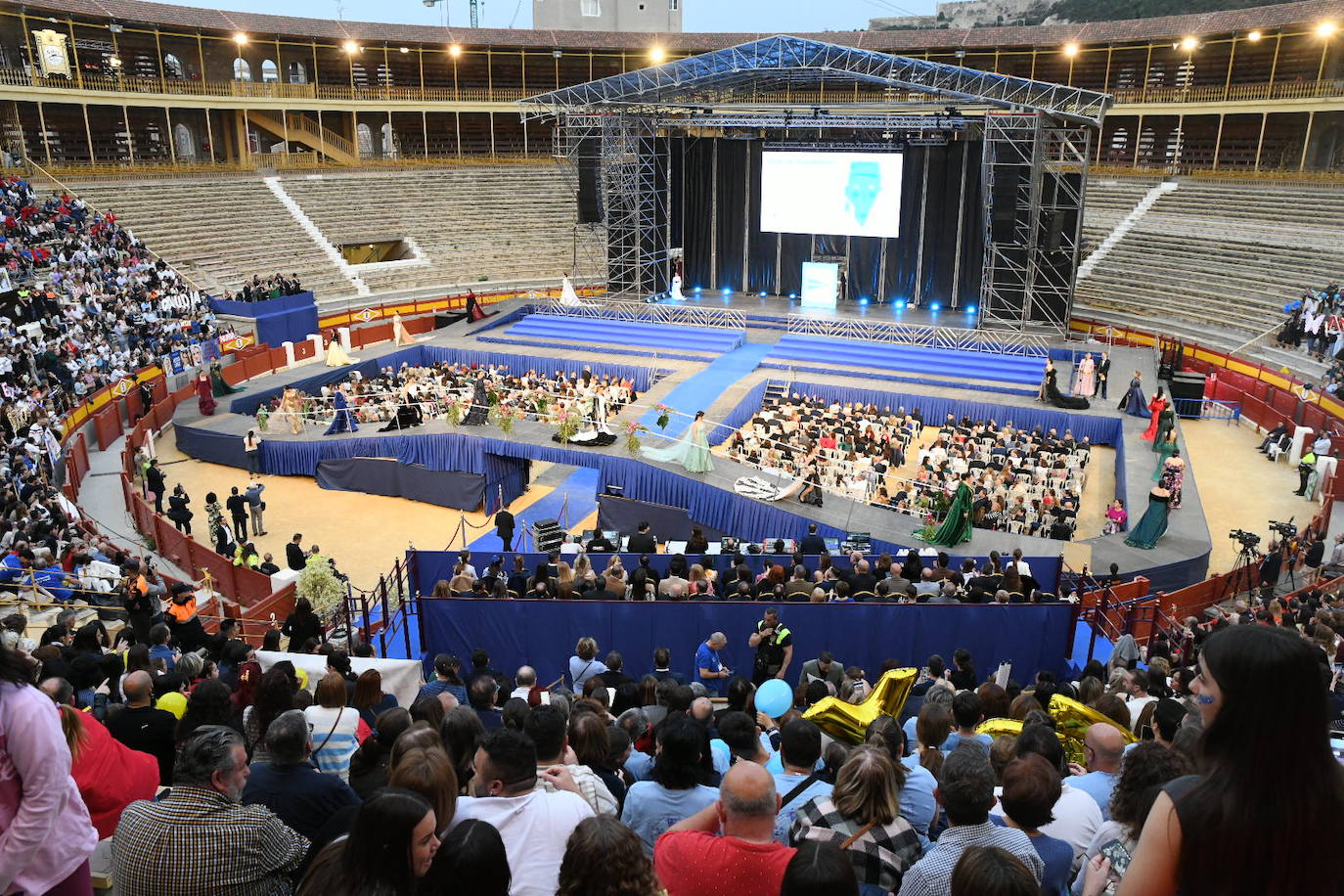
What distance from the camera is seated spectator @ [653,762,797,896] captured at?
131 inches

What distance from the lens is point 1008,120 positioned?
29.2 m

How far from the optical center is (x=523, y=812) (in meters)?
3.79

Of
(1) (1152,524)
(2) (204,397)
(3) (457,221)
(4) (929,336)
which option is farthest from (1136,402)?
(3) (457,221)

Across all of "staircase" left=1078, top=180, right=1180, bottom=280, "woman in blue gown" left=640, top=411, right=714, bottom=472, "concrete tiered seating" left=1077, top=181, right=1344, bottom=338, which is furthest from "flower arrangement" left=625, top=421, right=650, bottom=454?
"staircase" left=1078, top=180, right=1180, bottom=280

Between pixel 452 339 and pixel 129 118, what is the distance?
2086cm

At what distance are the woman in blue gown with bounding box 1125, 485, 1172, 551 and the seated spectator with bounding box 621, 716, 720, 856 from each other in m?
13.2

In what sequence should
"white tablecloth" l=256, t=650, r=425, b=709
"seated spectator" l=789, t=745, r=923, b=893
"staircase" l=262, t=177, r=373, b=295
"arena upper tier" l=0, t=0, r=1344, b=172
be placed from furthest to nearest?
"staircase" l=262, t=177, r=373, b=295 < "arena upper tier" l=0, t=0, r=1344, b=172 < "white tablecloth" l=256, t=650, r=425, b=709 < "seated spectator" l=789, t=745, r=923, b=893

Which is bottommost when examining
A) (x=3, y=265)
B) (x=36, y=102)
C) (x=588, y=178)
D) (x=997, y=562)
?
(x=997, y=562)

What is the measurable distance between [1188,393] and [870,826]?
25.9 meters

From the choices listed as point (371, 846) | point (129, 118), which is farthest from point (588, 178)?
point (371, 846)

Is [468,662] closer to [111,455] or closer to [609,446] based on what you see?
[609,446]

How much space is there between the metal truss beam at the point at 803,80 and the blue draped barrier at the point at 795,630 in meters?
19.7

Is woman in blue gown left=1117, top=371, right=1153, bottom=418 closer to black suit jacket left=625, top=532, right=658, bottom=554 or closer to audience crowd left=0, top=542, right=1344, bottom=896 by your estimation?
black suit jacket left=625, top=532, right=658, bottom=554

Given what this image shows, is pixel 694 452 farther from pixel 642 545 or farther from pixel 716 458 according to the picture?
pixel 642 545
